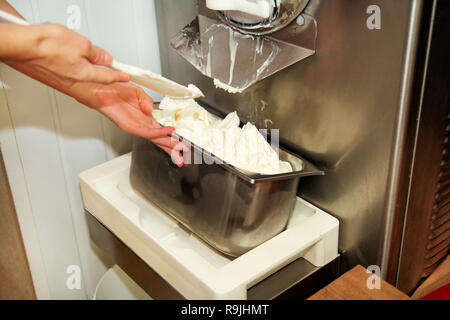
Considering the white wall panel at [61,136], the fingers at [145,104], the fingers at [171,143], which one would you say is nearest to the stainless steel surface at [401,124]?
the fingers at [171,143]

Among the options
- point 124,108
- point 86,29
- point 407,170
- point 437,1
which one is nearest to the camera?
point 437,1

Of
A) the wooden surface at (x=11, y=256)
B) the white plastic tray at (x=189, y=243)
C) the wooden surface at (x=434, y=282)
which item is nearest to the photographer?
the white plastic tray at (x=189, y=243)

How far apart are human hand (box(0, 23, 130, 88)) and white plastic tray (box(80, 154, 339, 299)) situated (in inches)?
12.5

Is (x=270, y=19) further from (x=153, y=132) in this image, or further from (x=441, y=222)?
(x=441, y=222)

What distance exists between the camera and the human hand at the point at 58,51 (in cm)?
68

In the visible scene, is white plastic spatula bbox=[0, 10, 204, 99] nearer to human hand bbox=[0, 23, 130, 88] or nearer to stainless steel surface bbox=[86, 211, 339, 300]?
human hand bbox=[0, 23, 130, 88]

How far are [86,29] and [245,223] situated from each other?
558 millimetres

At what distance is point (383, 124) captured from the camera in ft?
2.46

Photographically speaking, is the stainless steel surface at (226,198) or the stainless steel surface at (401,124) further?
the stainless steel surface at (226,198)

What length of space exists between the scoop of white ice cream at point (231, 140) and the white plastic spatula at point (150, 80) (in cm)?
8

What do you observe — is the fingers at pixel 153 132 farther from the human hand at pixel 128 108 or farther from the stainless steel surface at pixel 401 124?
the stainless steel surface at pixel 401 124

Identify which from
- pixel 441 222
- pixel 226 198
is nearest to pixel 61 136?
pixel 226 198
